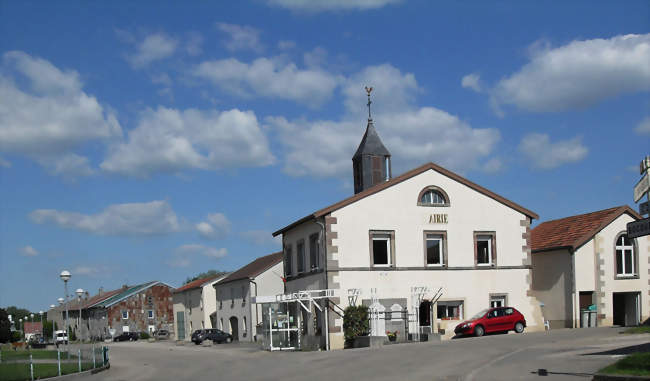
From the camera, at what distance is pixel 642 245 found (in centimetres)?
3528

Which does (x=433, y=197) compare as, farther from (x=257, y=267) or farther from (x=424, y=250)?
(x=257, y=267)

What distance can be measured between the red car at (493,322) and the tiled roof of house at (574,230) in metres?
4.54

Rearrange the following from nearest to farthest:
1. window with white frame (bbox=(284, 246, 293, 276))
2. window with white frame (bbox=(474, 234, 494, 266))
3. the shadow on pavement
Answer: the shadow on pavement, window with white frame (bbox=(474, 234, 494, 266)), window with white frame (bbox=(284, 246, 293, 276))

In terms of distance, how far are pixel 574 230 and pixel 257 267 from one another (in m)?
26.3

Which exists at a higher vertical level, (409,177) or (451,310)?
(409,177)

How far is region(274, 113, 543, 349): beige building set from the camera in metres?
32.7

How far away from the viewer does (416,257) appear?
111ft

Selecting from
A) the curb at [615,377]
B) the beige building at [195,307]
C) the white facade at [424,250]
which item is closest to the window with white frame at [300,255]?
the white facade at [424,250]

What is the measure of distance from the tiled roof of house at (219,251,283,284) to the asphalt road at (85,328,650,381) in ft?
73.8

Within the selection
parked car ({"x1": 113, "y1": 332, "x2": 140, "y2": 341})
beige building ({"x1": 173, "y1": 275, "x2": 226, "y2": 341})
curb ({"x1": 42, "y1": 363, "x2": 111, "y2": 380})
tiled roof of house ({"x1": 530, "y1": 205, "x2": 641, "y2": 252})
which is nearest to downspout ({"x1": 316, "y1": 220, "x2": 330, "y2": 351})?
curb ({"x1": 42, "y1": 363, "x2": 111, "y2": 380})

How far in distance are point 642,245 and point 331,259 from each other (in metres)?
15.5

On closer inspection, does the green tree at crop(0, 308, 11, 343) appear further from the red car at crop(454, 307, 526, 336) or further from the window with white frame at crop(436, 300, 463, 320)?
the red car at crop(454, 307, 526, 336)

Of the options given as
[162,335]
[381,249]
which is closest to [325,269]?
[381,249]

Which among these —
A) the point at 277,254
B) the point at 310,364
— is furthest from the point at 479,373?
the point at 277,254
